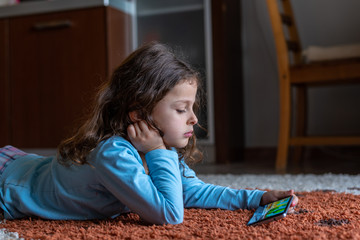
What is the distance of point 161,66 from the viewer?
2.57ft

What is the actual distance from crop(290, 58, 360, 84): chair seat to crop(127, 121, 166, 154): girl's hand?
Answer: 3.47 ft

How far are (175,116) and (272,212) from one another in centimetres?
23

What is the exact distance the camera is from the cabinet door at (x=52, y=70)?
2010mm

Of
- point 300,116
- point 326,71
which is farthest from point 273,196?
point 300,116

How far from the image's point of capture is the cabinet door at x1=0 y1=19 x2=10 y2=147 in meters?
2.16

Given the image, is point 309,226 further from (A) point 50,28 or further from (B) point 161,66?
(A) point 50,28

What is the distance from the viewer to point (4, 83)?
2164 mm

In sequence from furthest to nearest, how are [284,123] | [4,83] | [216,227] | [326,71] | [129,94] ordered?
1. [4,83]
2. [284,123]
3. [326,71]
4. [129,94]
5. [216,227]

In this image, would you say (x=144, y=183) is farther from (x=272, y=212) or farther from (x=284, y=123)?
(x=284, y=123)

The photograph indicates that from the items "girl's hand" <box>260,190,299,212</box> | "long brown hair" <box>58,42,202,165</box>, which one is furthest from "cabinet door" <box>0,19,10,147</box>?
"girl's hand" <box>260,190,299,212</box>

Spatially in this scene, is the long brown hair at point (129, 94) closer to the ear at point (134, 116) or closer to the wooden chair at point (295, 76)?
the ear at point (134, 116)

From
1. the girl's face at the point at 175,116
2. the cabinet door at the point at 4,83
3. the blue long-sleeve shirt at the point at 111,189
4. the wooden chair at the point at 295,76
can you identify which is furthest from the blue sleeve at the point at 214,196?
the cabinet door at the point at 4,83

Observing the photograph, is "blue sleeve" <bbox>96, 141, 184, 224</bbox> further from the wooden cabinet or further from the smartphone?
the wooden cabinet

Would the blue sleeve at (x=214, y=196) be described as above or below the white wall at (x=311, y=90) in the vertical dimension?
below
